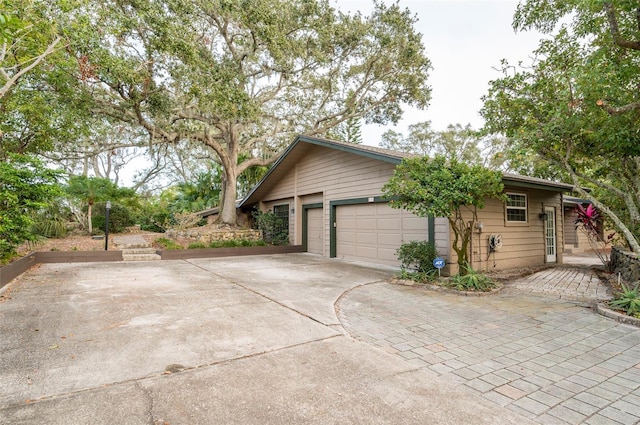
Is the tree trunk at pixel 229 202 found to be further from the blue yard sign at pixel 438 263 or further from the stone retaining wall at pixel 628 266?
the stone retaining wall at pixel 628 266

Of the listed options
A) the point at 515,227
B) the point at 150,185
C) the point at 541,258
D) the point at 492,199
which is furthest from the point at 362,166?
the point at 150,185

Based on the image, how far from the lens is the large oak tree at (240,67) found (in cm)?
951

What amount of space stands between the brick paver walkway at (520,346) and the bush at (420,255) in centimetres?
132

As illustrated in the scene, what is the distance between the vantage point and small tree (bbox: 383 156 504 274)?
565cm

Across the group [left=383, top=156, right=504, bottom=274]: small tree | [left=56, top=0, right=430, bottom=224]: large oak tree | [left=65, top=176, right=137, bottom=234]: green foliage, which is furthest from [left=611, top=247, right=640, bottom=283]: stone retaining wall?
[left=65, top=176, right=137, bottom=234]: green foliage

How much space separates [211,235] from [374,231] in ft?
→ 22.5

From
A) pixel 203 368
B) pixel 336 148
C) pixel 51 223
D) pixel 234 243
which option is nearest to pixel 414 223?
pixel 336 148

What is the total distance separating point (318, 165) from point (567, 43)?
282 inches

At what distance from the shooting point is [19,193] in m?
6.17

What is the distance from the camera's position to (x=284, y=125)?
16.8 m

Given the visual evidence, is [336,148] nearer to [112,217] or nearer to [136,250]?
[136,250]

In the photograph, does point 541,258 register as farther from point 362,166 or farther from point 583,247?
point 583,247

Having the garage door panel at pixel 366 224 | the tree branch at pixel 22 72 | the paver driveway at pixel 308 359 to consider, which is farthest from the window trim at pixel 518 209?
the tree branch at pixel 22 72

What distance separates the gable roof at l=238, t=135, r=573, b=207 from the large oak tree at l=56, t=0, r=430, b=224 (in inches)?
70.0
